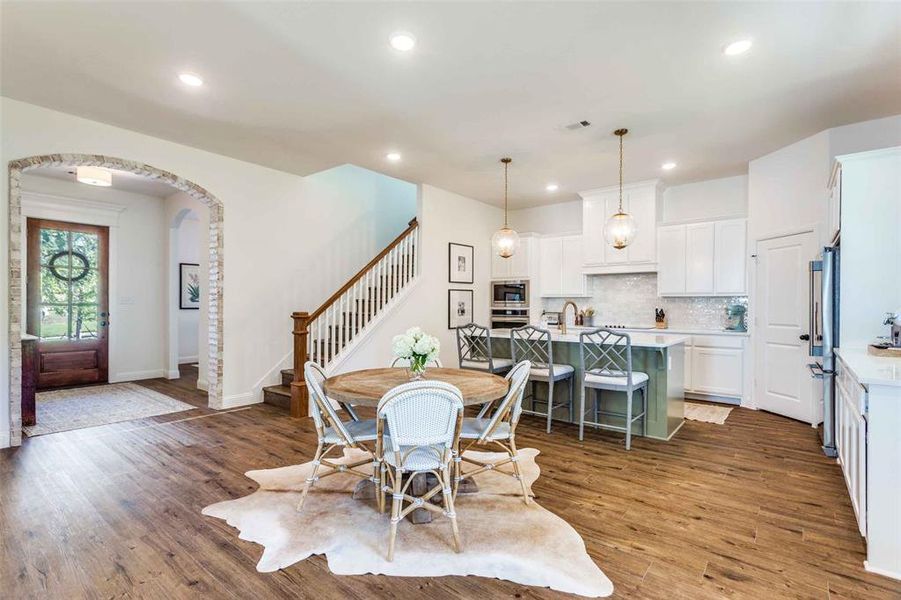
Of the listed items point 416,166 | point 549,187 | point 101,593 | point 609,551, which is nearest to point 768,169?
point 549,187

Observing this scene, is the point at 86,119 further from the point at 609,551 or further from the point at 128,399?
the point at 609,551

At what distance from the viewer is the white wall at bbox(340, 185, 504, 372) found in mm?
5641

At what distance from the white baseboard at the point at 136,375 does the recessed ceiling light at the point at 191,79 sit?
5.57m

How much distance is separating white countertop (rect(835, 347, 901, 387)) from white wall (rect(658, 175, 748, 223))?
3.25 m

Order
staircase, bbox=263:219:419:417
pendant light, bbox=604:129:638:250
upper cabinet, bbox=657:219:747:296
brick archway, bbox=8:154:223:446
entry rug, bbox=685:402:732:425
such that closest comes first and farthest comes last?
brick archway, bbox=8:154:223:446 < pendant light, bbox=604:129:638:250 < entry rug, bbox=685:402:732:425 < staircase, bbox=263:219:419:417 < upper cabinet, bbox=657:219:747:296

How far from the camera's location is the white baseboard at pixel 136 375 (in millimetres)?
6910

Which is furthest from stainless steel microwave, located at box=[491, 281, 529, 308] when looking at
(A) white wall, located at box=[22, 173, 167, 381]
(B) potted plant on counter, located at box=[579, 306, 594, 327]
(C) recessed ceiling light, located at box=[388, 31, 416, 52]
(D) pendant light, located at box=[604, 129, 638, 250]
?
(A) white wall, located at box=[22, 173, 167, 381]

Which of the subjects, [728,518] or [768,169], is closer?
[728,518]

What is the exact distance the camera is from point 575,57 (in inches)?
117

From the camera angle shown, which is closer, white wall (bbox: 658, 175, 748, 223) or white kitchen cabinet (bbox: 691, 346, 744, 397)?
white kitchen cabinet (bbox: 691, 346, 744, 397)

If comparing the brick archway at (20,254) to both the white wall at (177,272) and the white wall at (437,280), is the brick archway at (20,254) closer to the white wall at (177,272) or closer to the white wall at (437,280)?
the white wall at (177,272)

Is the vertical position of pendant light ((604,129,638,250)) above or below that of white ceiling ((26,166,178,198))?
below

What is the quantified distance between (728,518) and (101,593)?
10.8 ft

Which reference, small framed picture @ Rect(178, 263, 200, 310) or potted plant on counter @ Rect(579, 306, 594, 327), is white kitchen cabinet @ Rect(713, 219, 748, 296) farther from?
small framed picture @ Rect(178, 263, 200, 310)
